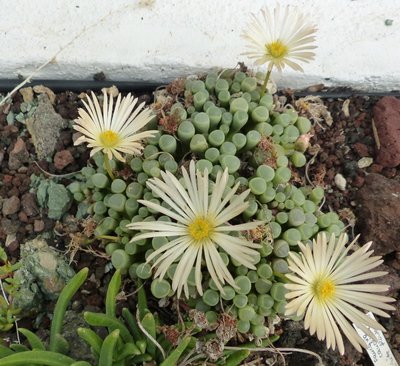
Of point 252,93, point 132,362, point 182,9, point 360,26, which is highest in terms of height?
point 360,26

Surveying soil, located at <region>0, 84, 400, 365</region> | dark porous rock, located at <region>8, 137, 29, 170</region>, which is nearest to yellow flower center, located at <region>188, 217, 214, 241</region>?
soil, located at <region>0, 84, 400, 365</region>

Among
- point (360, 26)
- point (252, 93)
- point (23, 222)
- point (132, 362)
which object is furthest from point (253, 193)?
point (360, 26)

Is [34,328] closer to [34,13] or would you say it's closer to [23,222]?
[23,222]

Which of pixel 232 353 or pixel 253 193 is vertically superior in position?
pixel 253 193

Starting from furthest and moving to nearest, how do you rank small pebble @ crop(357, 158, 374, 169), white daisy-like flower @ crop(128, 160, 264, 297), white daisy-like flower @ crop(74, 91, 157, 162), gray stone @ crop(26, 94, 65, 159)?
small pebble @ crop(357, 158, 374, 169) → gray stone @ crop(26, 94, 65, 159) → white daisy-like flower @ crop(74, 91, 157, 162) → white daisy-like flower @ crop(128, 160, 264, 297)

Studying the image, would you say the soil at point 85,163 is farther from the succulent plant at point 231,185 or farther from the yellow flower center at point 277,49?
the yellow flower center at point 277,49

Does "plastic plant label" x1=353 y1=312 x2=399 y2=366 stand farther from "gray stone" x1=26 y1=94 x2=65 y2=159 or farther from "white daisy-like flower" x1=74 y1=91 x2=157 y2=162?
"gray stone" x1=26 y1=94 x2=65 y2=159
